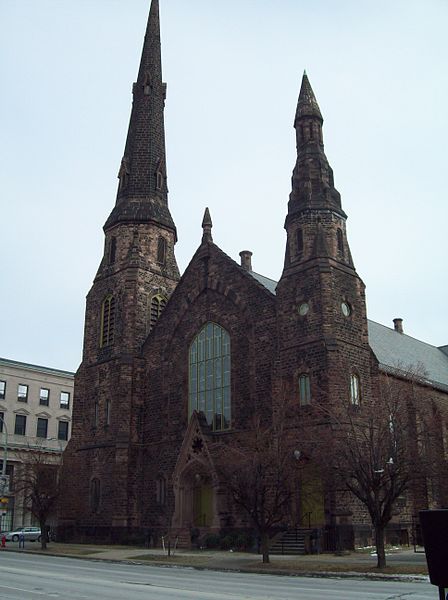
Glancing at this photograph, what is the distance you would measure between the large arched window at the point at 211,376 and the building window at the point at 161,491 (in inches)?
157

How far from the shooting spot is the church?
3106cm

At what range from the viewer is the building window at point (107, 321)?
41469mm

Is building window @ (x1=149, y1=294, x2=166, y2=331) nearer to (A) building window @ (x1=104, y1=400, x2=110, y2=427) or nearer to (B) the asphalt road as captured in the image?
(A) building window @ (x1=104, y1=400, x2=110, y2=427)

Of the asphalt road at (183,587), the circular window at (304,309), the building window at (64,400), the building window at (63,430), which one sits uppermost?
the building window at (64,400)

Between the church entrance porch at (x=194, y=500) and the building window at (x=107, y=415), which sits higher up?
the building window at (x=107, y=415)

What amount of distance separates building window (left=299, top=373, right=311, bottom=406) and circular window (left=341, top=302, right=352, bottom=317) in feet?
11.9

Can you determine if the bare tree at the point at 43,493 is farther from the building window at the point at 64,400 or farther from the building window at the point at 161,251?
the building window at the point at 64,400

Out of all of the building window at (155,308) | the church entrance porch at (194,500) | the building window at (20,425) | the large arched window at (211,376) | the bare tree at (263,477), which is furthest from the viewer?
the building window at (20,425)

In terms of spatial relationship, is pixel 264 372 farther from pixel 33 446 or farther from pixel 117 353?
pixel 33 446

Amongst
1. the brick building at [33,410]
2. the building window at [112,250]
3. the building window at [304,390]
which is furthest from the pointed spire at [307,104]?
the brick building at [33,410]

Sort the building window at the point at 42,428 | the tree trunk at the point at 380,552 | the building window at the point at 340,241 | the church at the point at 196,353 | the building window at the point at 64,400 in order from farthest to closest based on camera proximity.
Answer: the building window at the point at 64,400 → the building window at the point at 42,428 → the building window at the point at 340,241 → the church at the point at 196,353 → the tree trunk at the point at 380,552

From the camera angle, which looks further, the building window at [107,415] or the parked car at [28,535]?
the parked car at [28,535]

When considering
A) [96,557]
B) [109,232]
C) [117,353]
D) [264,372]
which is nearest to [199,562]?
[96,557]

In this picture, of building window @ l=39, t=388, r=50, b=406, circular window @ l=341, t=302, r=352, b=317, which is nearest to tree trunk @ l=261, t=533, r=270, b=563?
circular window @ l=341, t=302, r=352, b=317
